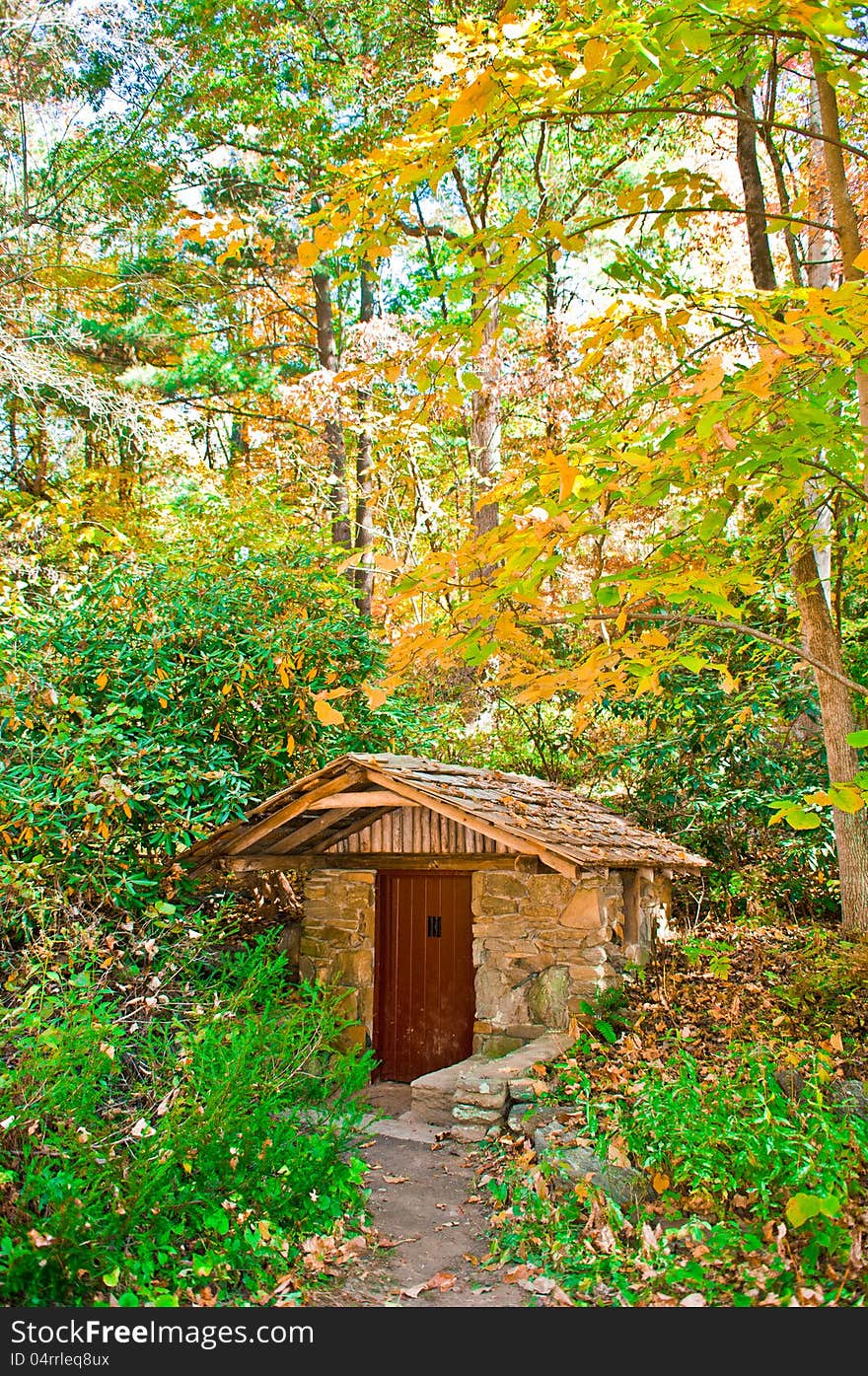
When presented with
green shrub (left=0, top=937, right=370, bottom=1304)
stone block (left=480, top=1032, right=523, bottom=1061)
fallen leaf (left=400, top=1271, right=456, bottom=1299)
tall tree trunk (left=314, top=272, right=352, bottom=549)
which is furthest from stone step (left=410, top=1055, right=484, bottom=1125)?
tall tree trunk (left=314, top=272, right=352, bottom=549)

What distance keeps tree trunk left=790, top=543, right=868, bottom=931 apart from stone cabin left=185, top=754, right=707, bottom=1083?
146 cm

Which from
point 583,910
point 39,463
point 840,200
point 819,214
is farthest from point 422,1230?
point 39,463

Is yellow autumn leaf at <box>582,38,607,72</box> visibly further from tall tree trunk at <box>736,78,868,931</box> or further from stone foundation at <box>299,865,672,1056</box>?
stone foundation at <box>299,865,672,1056</box>

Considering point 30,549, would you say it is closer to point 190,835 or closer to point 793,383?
point 190,835

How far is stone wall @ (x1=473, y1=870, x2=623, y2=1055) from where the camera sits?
680 centimetres

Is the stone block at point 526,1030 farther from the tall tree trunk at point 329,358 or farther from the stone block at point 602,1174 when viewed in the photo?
the tall tree trunk at point 329,358

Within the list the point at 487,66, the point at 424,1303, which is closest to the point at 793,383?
the point at 487,66

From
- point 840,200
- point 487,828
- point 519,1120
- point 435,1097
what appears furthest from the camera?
point 435,1097

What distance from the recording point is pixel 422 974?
7723 mm

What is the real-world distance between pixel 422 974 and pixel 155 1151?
150 inches

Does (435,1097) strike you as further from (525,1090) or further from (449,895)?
(449,895)

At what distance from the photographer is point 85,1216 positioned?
365cm

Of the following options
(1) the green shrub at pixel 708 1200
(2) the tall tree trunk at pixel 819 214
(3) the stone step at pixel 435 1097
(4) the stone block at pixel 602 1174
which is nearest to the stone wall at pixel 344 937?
(3) the stone step at pixel 435 1097

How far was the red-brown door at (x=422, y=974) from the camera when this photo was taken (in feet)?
24.8
